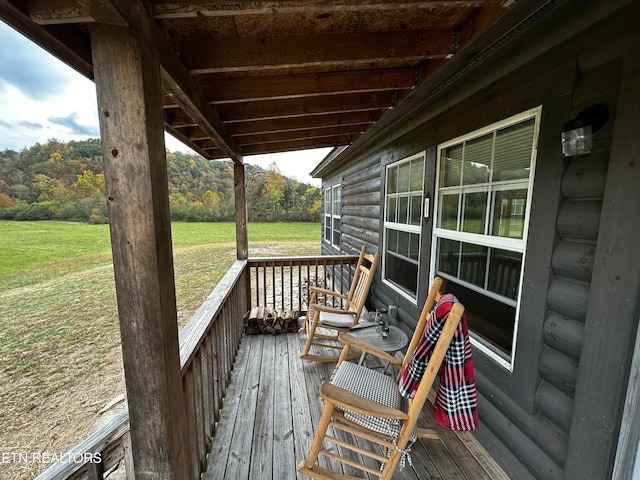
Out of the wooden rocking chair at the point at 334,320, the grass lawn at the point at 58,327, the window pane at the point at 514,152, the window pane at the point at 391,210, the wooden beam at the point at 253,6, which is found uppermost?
the wooden beam at the point at 253,6

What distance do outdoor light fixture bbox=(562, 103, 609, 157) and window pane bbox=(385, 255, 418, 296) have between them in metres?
1.72

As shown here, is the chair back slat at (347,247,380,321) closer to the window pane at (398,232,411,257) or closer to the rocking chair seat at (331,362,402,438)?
the window pane at (398,232,411,257)

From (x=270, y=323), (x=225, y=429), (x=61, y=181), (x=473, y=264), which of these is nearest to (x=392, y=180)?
(x=473, y=264)

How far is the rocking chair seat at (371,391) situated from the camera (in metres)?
1.32

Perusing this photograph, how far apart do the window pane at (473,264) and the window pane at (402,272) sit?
0.71 meters

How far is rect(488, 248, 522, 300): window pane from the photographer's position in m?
1.53

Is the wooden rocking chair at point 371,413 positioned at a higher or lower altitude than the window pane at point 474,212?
lower

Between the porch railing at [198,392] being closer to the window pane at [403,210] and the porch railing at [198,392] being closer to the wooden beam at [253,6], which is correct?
the wooden beam at [253,6]

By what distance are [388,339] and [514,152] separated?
1.59 m

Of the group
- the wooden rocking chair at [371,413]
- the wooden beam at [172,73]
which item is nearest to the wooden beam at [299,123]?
the wooden beam at [172,73]

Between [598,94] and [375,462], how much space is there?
223 centimetres

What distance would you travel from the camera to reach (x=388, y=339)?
7.03 feet

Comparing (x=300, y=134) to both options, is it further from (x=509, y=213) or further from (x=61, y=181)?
(x=61, y=181)

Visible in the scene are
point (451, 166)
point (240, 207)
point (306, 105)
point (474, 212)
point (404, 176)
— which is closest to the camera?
point (474, 212)
